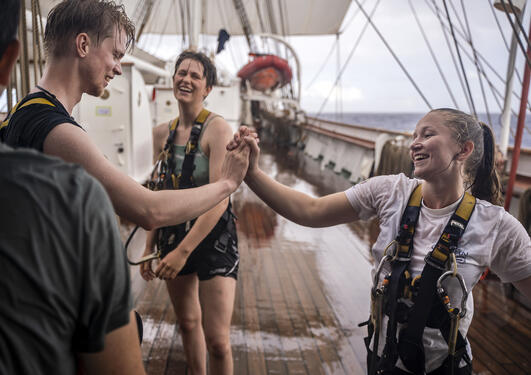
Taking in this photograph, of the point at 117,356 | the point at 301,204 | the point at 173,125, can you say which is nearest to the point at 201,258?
the point at 301,204

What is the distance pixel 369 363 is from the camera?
133 cm

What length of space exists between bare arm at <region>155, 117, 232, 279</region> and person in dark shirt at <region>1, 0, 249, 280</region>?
23.1 inches

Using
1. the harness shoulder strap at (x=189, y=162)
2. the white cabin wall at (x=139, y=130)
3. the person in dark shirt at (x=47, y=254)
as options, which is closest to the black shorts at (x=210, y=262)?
the harness shoulder strap at (x=189, y=162)

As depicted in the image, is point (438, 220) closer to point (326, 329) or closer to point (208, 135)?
point (208, 135)

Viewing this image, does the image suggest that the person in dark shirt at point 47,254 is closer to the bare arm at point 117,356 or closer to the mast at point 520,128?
the bare arm at point 117,356

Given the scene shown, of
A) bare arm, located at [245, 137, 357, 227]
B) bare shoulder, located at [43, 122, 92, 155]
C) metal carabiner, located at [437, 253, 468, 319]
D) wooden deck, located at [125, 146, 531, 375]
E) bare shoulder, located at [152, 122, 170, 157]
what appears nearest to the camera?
bare shoulder, located at [43, 122, 92, 155]

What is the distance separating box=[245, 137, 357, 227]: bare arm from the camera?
1.49m

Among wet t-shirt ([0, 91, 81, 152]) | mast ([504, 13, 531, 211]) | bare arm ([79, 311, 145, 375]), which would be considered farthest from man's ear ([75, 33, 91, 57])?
mast ([504, 13, 531, 211])

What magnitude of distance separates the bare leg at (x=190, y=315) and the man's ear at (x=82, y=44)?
108 cm

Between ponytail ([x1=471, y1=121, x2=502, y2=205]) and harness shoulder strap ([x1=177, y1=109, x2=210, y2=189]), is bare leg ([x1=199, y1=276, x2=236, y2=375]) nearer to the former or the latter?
harness shoulder strap ([x1=177, y1=109, x2=210, y2=189])

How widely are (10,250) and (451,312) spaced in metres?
1.09

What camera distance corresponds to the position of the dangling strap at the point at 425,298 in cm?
117

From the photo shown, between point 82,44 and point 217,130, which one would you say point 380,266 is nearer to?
point 217,130

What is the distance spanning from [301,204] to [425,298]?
1.77 feet
